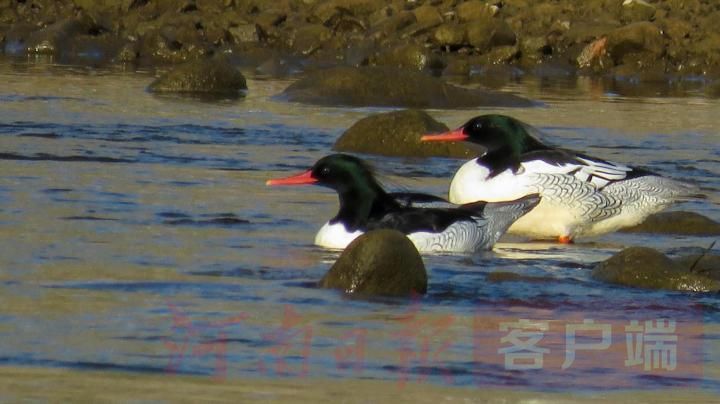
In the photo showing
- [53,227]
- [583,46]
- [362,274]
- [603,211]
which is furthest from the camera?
[583,46]

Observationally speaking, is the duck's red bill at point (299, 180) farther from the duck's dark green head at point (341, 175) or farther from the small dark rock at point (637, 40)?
the small dark rock at point (637, 40)

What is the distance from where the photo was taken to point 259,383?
669 centimetres

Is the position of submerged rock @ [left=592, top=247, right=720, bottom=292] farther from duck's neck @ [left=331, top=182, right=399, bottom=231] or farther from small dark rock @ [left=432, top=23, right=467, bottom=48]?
small dark rock @ [left=432, top=23, right=467, bottom=48]

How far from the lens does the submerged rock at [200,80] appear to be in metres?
20.8

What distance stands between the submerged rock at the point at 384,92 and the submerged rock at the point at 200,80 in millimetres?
948

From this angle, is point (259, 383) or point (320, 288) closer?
point (259, 383)

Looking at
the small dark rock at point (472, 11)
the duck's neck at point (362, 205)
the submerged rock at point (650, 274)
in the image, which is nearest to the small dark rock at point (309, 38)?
the small dark rock at point (472, 11)

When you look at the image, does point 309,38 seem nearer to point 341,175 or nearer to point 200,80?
point 200,80

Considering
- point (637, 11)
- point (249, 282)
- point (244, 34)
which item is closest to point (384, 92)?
point (244, 34)

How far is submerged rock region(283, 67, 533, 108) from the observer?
19922 mm

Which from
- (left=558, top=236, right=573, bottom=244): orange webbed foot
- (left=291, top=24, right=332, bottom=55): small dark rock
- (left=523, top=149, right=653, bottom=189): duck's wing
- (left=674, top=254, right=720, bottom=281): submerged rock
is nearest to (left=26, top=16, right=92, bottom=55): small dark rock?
(left=291, top=24, right=332, bottom=55): small dark rock

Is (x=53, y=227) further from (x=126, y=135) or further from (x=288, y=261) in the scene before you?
(x=126, y=135)

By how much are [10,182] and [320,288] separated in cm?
420

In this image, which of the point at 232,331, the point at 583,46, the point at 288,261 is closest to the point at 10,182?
the point at 288,261
